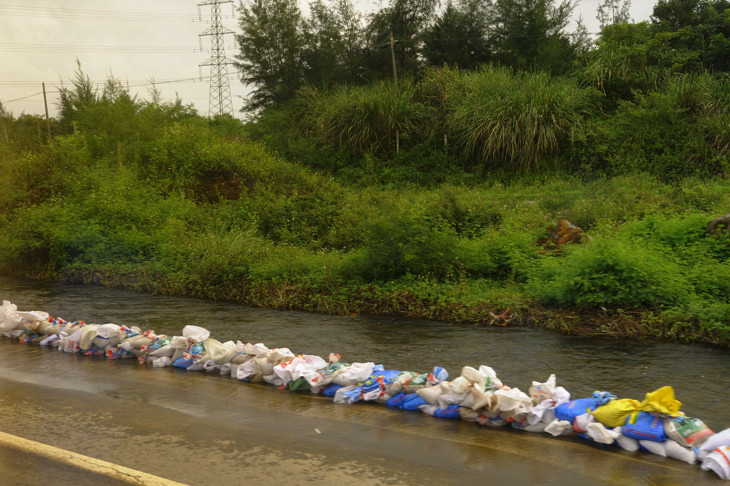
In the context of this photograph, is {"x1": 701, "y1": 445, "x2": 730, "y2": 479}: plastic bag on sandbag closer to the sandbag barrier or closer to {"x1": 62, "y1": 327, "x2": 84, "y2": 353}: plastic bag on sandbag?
the sandbag barrier

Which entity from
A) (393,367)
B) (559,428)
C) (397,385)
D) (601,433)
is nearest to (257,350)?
(393,367)

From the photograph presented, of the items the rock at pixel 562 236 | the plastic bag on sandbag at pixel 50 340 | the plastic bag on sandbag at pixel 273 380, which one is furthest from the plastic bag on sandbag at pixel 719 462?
the plastic bag on sandbag at pixel 50 340

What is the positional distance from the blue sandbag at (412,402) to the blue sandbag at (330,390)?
739 millimetres

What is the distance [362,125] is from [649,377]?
18654mm

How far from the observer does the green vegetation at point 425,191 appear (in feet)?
32.5

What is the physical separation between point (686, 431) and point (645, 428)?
10.7 inches

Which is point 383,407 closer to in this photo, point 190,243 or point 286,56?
point 190,243

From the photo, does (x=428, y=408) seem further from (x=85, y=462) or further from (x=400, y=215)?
(x=400, y=215)

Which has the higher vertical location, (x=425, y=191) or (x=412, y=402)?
(x=425, y=191)

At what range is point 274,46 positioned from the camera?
3247 centimetres

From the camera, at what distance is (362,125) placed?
24.3 metres

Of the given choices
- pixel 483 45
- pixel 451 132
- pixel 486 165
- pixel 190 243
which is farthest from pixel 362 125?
pixel 190 243

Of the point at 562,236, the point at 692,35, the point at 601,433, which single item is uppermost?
the point at 692,35

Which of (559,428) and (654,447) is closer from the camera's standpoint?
(654,447)
